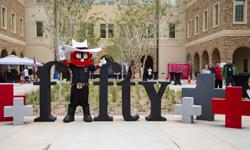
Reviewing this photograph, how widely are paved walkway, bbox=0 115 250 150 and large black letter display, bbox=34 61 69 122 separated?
0.29 meters

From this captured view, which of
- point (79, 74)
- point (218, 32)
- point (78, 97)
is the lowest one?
point (78, 97)

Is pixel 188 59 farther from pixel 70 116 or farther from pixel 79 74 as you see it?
pixel 70 116

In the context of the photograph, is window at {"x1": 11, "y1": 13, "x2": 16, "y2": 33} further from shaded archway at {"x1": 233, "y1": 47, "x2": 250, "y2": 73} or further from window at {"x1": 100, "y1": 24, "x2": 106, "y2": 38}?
shaded archway at {"x1": 233, "y1": 47, "x2": 250, "y2": 73}

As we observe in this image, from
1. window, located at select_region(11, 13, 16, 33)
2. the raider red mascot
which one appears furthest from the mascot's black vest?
window, located at select_region(11, 13, 16, 33)

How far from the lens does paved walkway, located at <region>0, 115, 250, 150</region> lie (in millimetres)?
6258

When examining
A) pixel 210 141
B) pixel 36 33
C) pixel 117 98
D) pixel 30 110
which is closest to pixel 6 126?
pixel 30 110

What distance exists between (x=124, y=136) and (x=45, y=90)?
275cm

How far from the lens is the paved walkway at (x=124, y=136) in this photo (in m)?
6.26

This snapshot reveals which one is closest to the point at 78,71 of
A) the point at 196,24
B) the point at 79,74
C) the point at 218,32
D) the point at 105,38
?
the point at 79,74

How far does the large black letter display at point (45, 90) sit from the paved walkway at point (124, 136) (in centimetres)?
29

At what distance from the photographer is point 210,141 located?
21.8ft

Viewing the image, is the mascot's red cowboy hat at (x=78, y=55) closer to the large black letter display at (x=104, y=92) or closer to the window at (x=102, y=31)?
the large black letter display at (x=104, y=92)

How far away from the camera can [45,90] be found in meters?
9.03

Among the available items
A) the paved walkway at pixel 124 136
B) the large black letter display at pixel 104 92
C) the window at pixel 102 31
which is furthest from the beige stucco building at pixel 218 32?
the large black letter display at pixel 104 92
